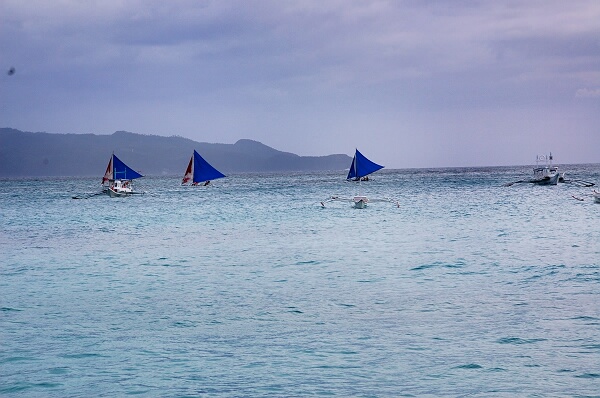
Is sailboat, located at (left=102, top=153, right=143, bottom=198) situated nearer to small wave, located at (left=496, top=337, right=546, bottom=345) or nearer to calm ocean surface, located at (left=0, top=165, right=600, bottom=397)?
calm ocean surface, located at (left=0, top=165, right=600, bottom=397)

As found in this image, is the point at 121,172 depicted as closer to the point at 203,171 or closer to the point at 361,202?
the point at 203,171

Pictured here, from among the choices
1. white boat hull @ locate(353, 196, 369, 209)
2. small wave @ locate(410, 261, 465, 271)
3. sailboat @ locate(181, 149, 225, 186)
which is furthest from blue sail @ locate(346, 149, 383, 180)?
small wave @ locate(410, 261, 465, 271)

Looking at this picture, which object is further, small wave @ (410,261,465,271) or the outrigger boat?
the outrigger boat

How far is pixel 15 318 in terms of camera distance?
1352 cm

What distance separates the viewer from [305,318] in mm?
12883

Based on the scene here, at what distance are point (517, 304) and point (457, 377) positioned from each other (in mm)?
5255

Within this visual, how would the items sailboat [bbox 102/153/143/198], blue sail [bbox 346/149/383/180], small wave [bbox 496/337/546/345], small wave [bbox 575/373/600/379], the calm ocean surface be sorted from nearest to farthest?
small wave [bbox 575/373/600/379] → the calm ocean surface → small wave [bbox 496/337/546/345] → blue sail [bbox 346/149/383/180] → sailboat [bbox 102/153/143/198]

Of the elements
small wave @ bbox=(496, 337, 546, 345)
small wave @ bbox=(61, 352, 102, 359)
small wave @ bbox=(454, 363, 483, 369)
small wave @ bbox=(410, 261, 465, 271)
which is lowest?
small wave @ bbox=(410, 261, 465, 271)

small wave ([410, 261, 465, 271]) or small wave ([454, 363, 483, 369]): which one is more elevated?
small wave ([454, 363, 483, 369])

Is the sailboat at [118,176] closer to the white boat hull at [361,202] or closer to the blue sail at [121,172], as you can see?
the blue sail at [121,172]

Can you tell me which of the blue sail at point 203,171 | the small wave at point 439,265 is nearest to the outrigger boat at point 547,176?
the blue sail at point 203,171

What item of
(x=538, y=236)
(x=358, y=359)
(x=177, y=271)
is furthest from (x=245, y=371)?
(x=538, y=236)

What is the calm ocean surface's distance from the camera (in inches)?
360

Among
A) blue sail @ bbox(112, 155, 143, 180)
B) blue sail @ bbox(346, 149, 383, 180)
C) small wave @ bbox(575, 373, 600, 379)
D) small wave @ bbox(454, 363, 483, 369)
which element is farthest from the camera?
blue sail @ bbox(112, 155, 143, 180)
